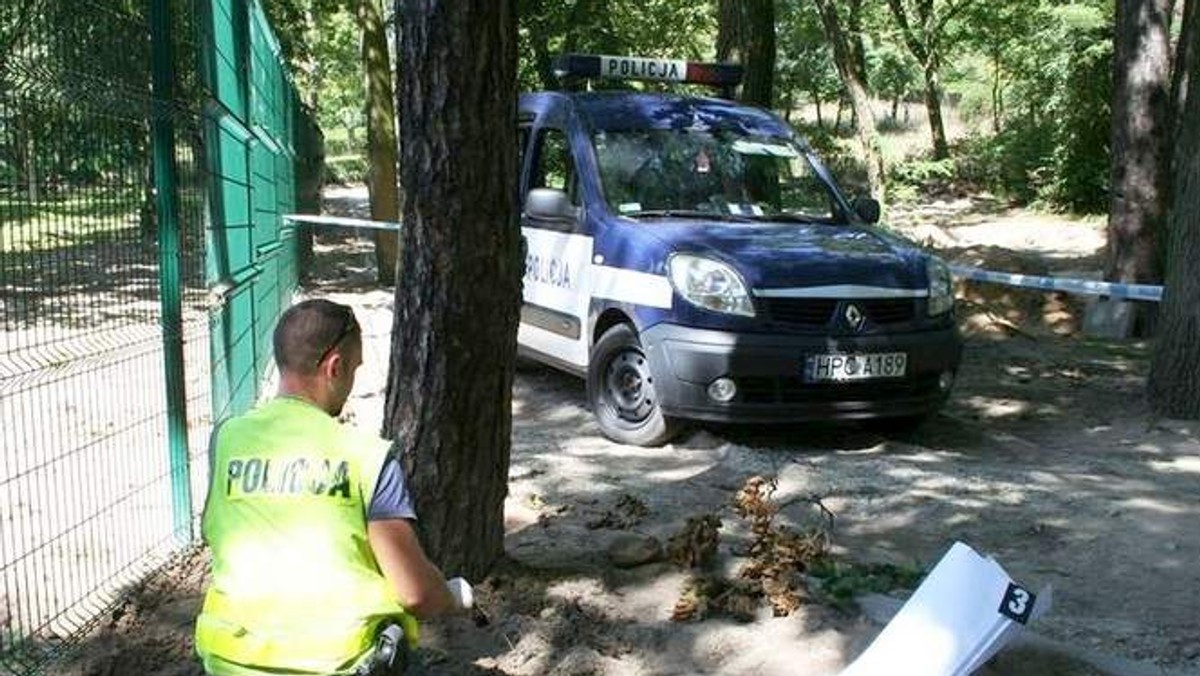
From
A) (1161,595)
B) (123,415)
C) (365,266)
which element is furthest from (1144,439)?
(365,266)

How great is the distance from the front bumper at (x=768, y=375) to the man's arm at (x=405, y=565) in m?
4.23

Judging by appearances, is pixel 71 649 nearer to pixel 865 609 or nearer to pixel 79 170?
pixel 79 170

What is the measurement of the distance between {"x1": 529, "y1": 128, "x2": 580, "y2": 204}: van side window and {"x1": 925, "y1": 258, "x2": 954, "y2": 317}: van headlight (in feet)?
7.77

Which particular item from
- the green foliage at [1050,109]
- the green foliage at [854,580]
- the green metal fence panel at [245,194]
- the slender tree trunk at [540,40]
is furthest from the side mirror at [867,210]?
the green foliage at [1050,109]

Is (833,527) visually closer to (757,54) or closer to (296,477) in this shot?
(296,477)

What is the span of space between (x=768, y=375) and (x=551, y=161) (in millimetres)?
2653

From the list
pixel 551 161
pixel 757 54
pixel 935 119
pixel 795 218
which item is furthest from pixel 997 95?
pixel 795 218

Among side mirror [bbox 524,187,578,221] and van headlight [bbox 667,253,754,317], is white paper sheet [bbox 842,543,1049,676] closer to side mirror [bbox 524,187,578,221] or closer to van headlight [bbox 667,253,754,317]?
van headlight [bbox 667,253,754,317]

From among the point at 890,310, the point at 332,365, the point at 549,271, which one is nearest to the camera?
the point at 332,365

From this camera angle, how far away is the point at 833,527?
5254 mm

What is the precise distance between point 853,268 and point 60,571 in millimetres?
4256

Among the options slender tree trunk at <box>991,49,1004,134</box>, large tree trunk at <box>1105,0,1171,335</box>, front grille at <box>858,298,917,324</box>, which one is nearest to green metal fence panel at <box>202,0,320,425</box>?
front grille at <box>858,298,917,324</box>

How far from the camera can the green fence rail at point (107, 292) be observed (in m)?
3.63

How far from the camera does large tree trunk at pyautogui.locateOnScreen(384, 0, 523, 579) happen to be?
12.8 ft
